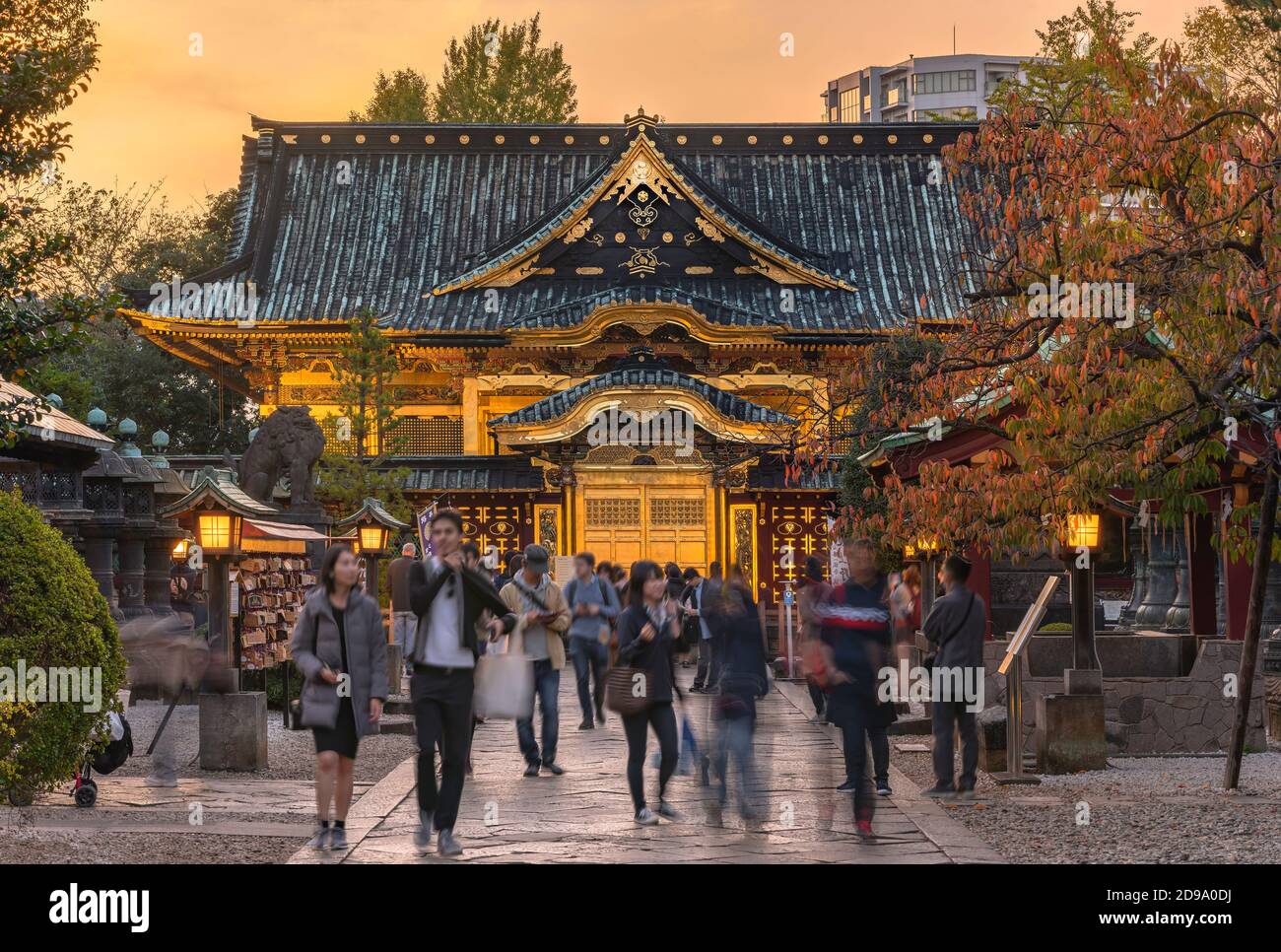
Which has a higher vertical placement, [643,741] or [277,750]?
[643,741]

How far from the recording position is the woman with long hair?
11891 mm

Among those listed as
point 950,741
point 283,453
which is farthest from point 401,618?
point 950,741

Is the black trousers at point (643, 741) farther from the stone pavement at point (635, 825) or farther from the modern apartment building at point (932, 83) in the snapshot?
the modern apartment building at point (932, 83)

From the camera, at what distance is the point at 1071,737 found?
49.7 ft

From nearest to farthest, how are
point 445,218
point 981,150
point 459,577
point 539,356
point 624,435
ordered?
point 459,577 → point 981,150 → point 624,435 → point 539,356 → point 445,218

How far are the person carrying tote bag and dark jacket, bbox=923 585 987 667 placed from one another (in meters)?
2.23

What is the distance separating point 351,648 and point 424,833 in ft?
4.18

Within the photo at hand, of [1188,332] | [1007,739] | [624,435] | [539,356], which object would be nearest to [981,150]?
[1188,332]

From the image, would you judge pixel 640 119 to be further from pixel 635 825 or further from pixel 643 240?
pixel 635 825

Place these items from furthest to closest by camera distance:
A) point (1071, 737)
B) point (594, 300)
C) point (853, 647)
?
point (594, 300)
point (1071, 737)
point (853, 647)

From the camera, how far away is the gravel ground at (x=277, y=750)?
591 inches

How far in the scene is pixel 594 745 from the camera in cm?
1772

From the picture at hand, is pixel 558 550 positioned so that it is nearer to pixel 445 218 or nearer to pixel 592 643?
pixel 445 218

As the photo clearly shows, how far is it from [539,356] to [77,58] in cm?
2513
